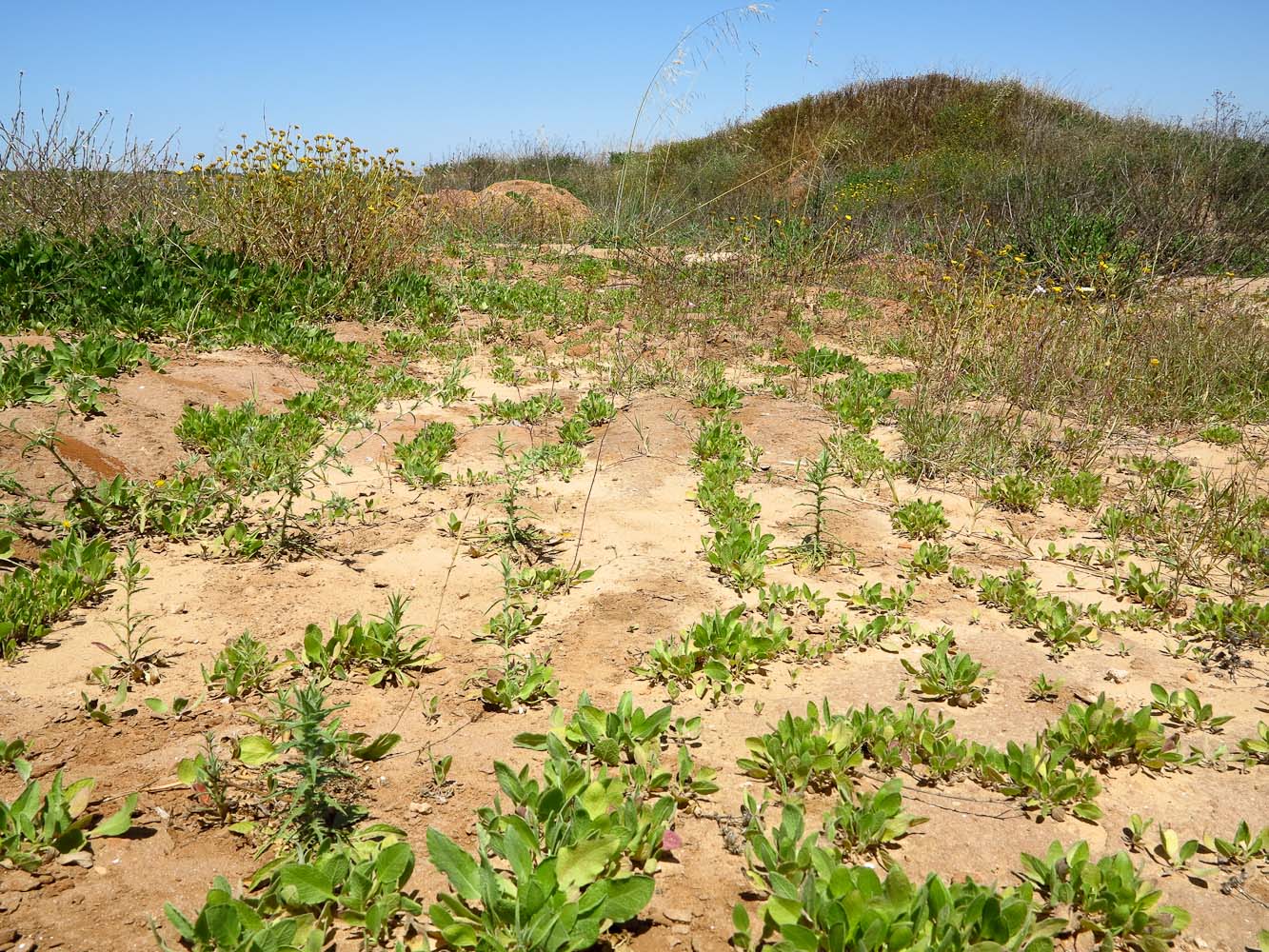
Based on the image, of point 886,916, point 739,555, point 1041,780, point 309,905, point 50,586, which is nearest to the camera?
point 886,916

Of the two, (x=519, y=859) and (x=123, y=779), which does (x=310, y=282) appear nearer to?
(x=123, y=779)

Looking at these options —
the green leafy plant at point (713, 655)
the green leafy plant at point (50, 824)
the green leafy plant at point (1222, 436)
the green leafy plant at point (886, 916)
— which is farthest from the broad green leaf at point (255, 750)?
the green leafy plant at point (1222, 436)

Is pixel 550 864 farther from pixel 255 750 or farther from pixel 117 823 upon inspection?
pixel 117 823

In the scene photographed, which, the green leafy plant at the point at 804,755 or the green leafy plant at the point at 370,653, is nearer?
the green leafy plant at the point at 804,755

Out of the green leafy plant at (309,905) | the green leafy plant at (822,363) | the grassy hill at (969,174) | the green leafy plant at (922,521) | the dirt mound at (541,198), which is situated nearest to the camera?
the green leafy plant at (309,905)

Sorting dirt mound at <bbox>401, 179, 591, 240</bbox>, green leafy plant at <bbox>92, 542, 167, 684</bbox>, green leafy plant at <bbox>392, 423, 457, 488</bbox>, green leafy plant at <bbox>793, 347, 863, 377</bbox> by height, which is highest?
dirt mound at <bbox>401, 179, 591, 240</bbox>

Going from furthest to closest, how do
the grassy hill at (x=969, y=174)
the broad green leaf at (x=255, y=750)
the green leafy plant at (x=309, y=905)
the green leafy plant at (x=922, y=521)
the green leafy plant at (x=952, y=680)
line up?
1. the grassy hill at (x=969, y=174)
2. the green leafy plant at (x=922, y=521)
3. the green leafy plant at (x=952, y=680)
4. the broad green leaf at (x=255, y=750)
5. the green leafy plant at (x=309, y=905)

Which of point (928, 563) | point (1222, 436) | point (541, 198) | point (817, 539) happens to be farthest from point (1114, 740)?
point (541, 198)

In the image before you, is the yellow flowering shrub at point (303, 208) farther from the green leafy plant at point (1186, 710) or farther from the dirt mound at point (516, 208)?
the green leafy plant at point (1186, 710)

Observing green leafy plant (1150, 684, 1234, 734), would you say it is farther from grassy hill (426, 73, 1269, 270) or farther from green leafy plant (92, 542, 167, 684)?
grassy hill (426, 73, 1269, 270)

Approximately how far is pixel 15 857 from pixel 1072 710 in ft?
8.65

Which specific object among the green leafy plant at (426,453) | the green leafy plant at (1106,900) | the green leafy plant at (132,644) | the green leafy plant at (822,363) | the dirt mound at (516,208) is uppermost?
the dirt mound at (516,208)

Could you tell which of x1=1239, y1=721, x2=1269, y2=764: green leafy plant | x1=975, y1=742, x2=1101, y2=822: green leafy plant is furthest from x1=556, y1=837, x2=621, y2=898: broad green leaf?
x1=1239, y1=721, x2=1269, y2=764: green leafy plant

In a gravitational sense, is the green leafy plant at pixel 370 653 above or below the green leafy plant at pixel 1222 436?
below
